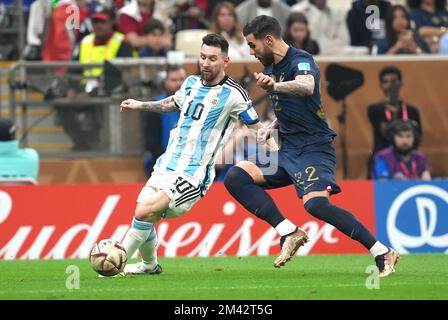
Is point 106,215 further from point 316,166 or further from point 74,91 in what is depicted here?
point 316,166

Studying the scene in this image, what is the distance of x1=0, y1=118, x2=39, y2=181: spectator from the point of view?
16.9 metres

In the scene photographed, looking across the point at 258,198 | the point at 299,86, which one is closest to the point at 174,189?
the point at 258,198

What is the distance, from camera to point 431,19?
20.2 meters

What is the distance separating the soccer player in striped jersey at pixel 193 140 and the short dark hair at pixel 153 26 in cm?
700

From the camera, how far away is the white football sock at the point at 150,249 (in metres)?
11.8

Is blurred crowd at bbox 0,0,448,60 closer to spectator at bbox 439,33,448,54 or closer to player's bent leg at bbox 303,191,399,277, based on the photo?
spectator at bbox 439,33,448,54

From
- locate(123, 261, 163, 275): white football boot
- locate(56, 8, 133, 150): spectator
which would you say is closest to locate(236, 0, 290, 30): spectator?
locate(56, 8, 133, 150): spectator

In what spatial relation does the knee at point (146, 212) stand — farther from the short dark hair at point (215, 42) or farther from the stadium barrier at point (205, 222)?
the stadium barrier at point (205, 222)

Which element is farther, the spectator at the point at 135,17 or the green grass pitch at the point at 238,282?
the spectator at the point at 135,17

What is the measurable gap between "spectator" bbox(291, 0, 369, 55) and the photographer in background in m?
1.36

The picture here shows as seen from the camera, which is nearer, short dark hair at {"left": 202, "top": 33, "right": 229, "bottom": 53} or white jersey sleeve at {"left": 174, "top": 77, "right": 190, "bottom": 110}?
short dark hair at {"left": 202, "top": 33, "right": 229, "bottom": 53}

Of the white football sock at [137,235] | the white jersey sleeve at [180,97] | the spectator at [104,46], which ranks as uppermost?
the white jersey sleeve at [180,97]

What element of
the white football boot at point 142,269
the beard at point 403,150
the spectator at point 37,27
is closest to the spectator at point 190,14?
the spectator at point 37,27

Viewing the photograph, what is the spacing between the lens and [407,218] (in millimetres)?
16922
